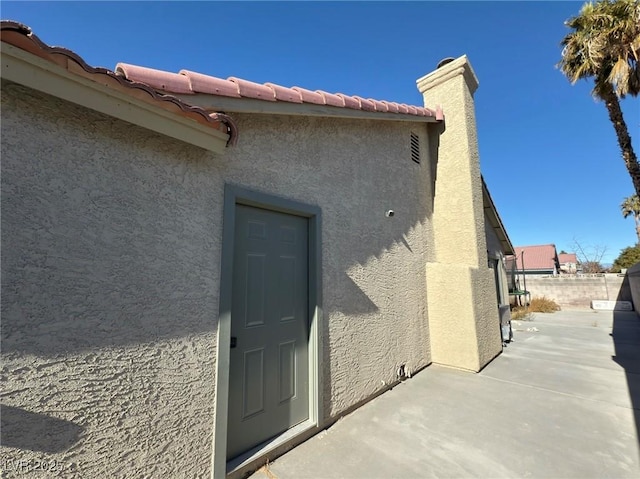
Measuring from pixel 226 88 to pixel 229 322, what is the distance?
2.52 m

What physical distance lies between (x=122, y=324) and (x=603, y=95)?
15.3m

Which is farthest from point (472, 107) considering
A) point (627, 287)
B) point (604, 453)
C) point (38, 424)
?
point (627, 287)

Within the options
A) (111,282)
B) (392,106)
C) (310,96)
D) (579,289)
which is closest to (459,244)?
(392,106)

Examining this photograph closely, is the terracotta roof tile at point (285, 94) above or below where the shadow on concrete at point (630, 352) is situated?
above

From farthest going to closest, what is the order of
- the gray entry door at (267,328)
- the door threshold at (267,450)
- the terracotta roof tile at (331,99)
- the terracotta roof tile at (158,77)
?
the terracotta roof tile at (331,99) → the gray entry door at (267,328) → the door threshold at (267,450) → the terracotta roof tile at (158,77)

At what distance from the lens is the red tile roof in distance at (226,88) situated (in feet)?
8.76

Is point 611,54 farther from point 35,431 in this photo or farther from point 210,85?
point 35,431

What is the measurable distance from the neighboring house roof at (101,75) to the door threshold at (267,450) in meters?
3.56

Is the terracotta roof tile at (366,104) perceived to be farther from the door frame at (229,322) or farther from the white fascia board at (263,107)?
the door frame at (229,322)

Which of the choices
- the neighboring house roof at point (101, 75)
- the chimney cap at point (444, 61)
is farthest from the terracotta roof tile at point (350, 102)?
the chimney cap at point (444, 61)

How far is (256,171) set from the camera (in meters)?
3.68

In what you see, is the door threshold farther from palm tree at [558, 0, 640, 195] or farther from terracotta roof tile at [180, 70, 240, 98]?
palm tree at [558, 0, 640, 195]

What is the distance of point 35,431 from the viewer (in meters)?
1.99

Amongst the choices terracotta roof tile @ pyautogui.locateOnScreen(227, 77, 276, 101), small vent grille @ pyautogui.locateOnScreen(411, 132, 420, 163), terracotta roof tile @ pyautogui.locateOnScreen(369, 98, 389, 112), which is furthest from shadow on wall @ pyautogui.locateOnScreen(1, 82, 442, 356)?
small vent grille @ pyautogui.locateOnScreen(411, 132, 420, 163)
